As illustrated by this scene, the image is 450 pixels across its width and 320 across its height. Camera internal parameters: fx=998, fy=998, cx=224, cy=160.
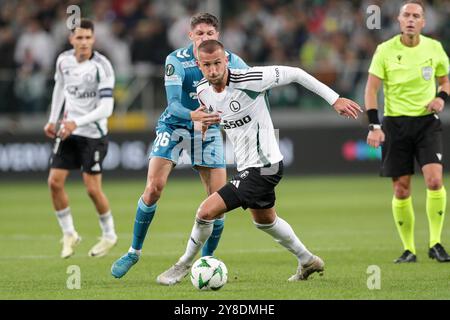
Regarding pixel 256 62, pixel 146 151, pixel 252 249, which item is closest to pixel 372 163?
pixel 256 62

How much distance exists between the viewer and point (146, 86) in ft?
72.0

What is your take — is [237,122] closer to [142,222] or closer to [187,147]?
[187,147]

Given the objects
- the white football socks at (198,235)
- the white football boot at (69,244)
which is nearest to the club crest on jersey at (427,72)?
the white football socks at (198,235)

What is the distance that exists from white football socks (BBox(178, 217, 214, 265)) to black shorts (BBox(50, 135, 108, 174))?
10.6 feet

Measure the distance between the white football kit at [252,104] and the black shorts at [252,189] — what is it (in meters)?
0.07

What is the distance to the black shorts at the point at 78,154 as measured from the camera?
11.7 m

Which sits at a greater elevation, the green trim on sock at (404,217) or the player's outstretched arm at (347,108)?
the player's outstretched arm at (347,108)

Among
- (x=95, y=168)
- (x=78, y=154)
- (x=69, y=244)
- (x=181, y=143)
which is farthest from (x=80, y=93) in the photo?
(x=181, y=143)

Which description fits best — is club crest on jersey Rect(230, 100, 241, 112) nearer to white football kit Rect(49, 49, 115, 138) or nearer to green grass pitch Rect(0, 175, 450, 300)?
green grass pitch Rect(0, 175, 450, 300)

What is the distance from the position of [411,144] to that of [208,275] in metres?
3.34

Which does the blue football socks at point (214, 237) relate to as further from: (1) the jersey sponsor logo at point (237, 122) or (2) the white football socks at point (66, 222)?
(2) the white football socks at point (66, 222)

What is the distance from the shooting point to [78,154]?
38.8 feet
